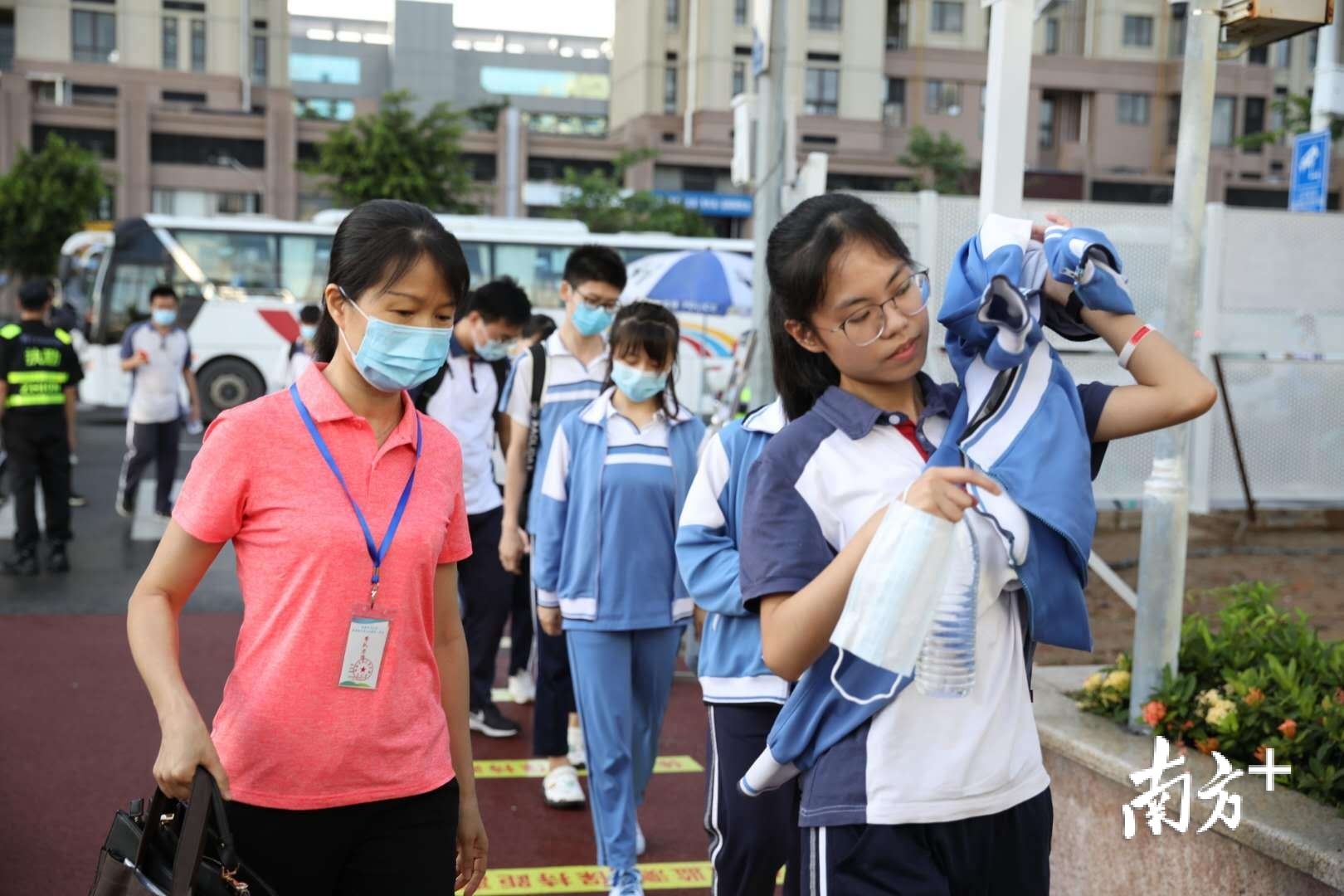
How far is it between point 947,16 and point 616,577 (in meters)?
53.5

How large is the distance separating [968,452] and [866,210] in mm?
431

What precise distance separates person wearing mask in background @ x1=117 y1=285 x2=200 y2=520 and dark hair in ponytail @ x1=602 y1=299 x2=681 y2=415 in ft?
24.9

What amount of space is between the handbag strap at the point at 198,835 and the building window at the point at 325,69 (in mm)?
84427

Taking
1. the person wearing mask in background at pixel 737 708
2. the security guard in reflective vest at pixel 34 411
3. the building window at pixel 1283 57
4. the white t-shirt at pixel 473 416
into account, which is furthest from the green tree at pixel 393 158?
the building window at pixel 1283 57

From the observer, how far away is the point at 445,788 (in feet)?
8.02

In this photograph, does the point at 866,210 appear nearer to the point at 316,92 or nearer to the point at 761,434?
the point at 761,434

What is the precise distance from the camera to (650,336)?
461 centimetres

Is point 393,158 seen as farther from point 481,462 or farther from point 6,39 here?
point 6,39

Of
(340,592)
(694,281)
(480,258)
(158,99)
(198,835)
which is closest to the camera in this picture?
(198,835)

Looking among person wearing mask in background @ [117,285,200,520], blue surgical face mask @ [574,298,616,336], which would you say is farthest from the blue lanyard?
person wearing mask in background @ [117,285,200,520]

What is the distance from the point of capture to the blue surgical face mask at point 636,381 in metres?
4.59

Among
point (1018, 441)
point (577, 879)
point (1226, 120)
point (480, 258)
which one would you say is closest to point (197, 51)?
point (480, 258)

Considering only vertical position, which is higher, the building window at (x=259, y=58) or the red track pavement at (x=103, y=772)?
the building window at (x=259, y=58)

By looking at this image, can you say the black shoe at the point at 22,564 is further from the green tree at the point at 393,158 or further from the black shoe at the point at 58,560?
the green tree at the point at 393,158
